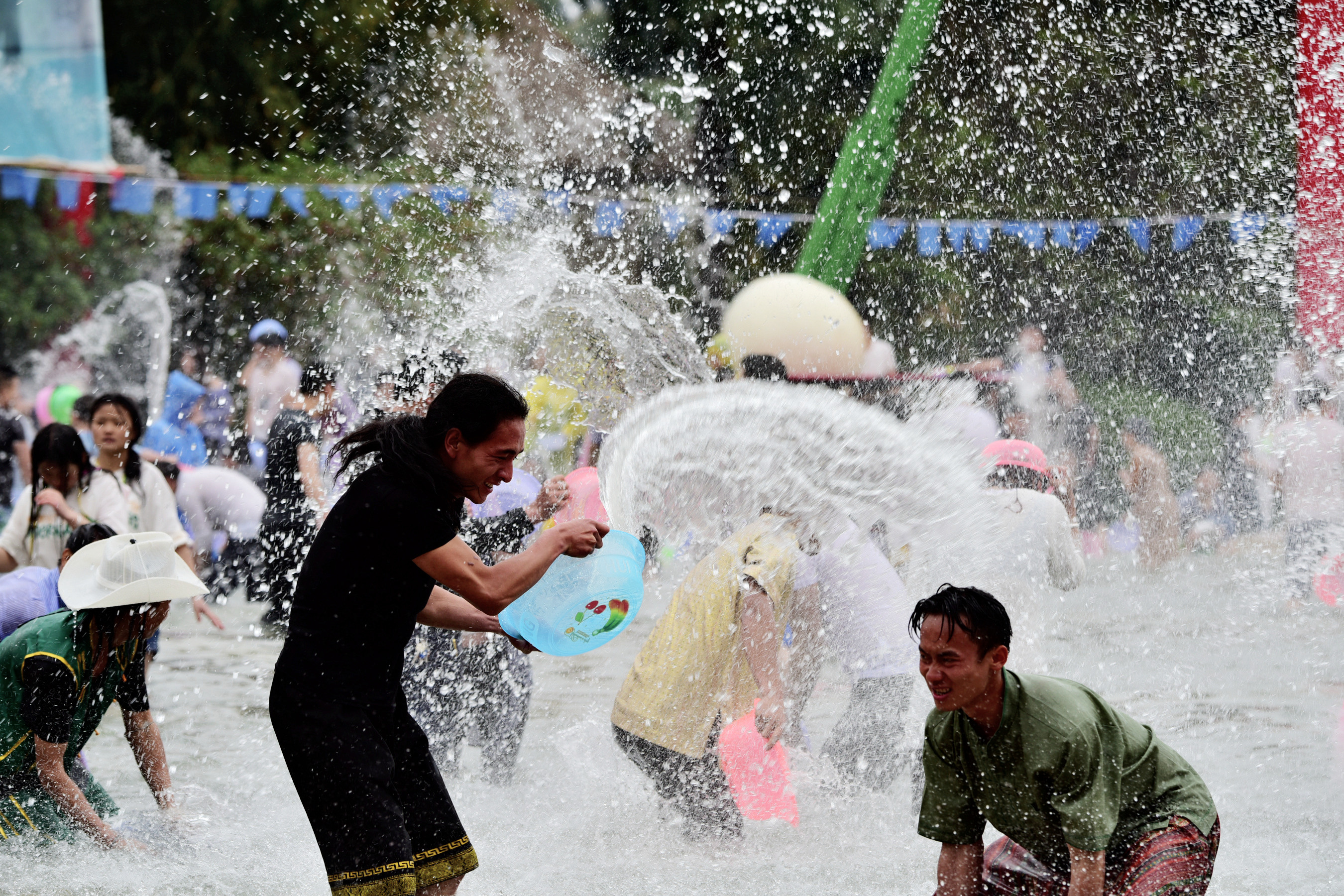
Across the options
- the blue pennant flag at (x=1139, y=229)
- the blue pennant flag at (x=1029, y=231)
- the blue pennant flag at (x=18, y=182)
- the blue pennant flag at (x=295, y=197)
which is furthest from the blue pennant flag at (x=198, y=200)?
the blue pennant flag at (x=1139, y=229)

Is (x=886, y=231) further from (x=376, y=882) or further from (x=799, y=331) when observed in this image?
(x=376, y=882)

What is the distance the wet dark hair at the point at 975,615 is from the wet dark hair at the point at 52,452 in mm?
4107

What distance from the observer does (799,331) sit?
930 cm

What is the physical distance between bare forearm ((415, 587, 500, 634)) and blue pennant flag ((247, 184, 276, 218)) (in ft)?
37.4

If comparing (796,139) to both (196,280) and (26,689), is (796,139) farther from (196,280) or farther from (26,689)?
(26,689)

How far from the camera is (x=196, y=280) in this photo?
17484mm

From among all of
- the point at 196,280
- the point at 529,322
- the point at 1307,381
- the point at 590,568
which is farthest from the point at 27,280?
the point at 590,568

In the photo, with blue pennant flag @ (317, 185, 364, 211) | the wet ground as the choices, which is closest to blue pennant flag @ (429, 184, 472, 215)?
blue pennant flag @ (317, 185, 364, 211)

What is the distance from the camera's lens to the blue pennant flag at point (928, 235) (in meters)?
12.5

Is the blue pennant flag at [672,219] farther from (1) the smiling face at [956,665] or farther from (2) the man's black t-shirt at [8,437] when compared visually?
(1) the smiling face at [956,665]

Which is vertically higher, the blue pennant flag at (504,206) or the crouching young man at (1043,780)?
the crouching young man at (1043,780)

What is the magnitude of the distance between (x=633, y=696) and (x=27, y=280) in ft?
62.3

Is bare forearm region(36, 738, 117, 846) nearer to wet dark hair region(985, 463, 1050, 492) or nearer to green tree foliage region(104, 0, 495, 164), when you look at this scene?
wet dark hair region(985, 463, 1050, 492)

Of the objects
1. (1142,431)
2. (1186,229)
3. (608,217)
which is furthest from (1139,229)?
(608,217)
